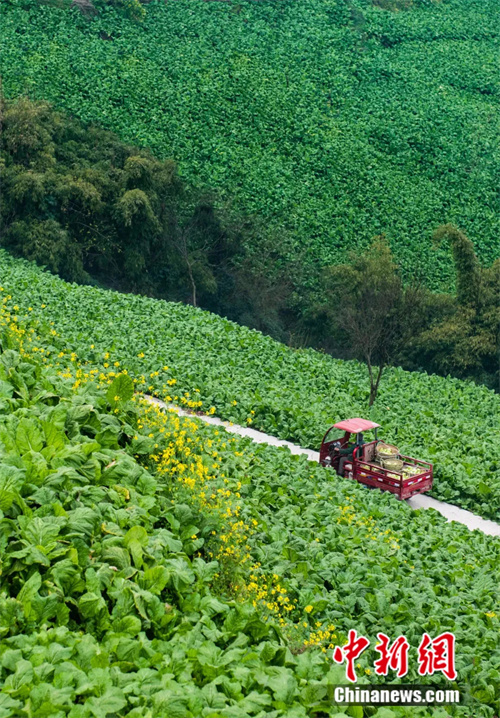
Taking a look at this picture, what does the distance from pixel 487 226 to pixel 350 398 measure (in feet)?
76.4

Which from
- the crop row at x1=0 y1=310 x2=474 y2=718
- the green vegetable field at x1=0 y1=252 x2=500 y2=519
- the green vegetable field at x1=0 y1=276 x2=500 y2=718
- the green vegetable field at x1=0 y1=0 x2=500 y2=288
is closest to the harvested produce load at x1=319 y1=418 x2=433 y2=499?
the green vegetable field at x1=0 y1=252 x2=500 y2=519

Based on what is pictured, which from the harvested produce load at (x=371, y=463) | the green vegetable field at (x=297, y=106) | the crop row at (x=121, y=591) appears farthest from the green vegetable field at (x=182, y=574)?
the green vegetable field at (x=297, y=106)

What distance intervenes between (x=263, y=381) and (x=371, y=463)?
600cm

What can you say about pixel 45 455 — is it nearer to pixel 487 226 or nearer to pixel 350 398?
pixel 350 398

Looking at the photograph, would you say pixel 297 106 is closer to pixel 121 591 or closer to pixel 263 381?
pixel 263 381

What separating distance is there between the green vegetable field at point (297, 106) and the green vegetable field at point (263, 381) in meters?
13.2

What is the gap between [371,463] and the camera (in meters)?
15.0

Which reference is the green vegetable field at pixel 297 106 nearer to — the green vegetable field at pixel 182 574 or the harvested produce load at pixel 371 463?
the harvested produce load at pixel 371 463

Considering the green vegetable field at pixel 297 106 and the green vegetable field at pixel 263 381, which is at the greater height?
the green vegetable field at pixel 297 106

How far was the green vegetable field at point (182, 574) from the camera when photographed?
586 cm
